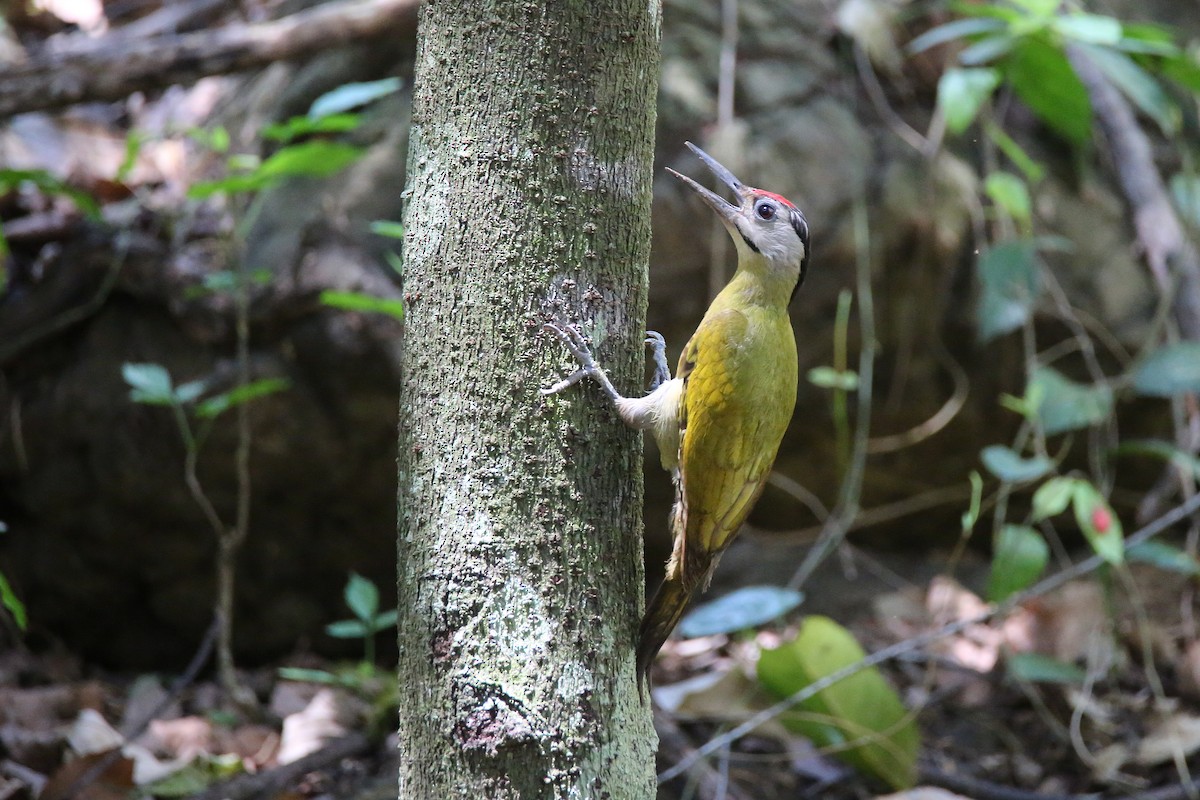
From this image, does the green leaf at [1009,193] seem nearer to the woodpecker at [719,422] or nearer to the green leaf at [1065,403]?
the green leaf at [1065,403]

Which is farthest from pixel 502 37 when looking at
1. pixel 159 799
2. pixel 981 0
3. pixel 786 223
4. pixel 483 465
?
pixel 981 0

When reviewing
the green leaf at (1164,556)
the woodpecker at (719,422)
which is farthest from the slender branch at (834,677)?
the woodpecker at (719,422)

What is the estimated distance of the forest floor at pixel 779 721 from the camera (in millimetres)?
3139

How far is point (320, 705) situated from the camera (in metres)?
3.59

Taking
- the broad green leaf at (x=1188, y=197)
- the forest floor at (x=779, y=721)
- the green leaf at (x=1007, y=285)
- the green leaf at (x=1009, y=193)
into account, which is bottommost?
the forest floor at (x=779, y=721)

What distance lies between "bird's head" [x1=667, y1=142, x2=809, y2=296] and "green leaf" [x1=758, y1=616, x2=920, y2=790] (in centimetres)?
116

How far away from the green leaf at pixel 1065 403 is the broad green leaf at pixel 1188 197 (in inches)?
32.0

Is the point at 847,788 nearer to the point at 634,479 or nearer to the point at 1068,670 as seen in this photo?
the point at 1068,670

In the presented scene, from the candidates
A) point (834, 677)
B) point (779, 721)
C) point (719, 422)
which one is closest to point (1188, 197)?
point (834, 677)

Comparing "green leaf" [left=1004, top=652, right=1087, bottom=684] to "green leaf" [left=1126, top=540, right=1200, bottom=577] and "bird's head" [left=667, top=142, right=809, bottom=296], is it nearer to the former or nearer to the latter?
"green leaf" [left=1126, top=540, right=1200, bottom=577]

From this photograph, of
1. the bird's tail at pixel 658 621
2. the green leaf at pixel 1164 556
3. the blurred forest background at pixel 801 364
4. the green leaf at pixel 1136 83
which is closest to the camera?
the bird's tail at pixel 658 621

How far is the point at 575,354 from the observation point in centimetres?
202

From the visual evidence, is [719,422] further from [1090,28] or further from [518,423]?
[1090,28]

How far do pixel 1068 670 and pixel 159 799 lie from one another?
9.66 ft
